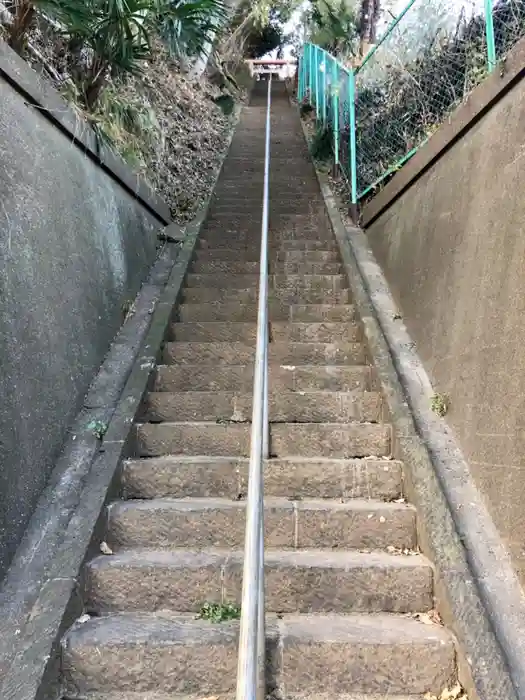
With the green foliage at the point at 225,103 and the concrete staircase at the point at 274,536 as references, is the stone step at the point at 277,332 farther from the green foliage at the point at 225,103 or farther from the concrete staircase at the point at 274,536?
the green foliage at the point at 225,103

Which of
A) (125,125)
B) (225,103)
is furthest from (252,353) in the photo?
(225,103)

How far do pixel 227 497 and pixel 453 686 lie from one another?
123 centimetres

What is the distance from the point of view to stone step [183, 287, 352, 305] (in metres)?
4.48

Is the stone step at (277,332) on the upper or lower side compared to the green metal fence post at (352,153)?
lower

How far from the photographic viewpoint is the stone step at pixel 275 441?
303 cm

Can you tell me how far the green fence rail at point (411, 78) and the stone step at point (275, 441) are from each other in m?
2.09

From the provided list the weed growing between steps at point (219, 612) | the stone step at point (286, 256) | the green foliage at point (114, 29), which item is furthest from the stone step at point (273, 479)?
the stone step at point (286, 256)

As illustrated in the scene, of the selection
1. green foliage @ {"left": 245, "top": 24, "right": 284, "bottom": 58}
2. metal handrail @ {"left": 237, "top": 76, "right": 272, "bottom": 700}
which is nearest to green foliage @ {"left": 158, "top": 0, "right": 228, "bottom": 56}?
metal handrail @ {"left": 237, "top": 76, "right": 272, "bottom": 700}

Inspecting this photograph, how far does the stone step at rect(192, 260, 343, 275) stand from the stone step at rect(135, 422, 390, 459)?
2.18 m

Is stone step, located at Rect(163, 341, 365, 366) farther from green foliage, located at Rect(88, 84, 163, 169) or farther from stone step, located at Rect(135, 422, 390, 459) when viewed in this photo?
green foliage, located at Rect(88, 84, 163, 169)

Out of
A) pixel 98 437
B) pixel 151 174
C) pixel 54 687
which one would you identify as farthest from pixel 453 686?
pixel 151 174

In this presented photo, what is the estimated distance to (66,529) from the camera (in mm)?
2371

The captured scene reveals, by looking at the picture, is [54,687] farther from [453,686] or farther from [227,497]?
[453,686]

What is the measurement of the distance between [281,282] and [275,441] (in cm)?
200
